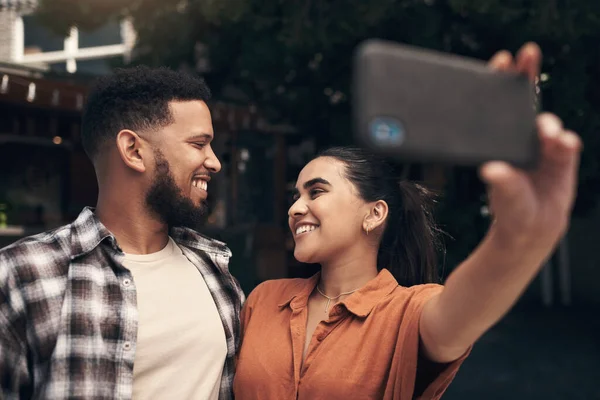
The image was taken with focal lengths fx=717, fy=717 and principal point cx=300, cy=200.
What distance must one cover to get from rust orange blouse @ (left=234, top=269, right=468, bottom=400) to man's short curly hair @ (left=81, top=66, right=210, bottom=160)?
769 mm

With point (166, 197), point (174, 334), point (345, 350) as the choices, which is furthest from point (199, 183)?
point (345, 350)

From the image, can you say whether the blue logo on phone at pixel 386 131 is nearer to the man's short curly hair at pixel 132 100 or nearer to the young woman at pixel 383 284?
the young woman at pixel 383 284

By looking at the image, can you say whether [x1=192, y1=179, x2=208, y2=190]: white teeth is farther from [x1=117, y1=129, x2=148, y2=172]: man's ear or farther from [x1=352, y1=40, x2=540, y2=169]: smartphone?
[x1=352, y1=40, x2=540, y2=169]: smartphone

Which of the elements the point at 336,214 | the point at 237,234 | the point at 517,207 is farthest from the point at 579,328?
the point at 517,207

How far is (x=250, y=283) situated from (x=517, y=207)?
960 centimetres

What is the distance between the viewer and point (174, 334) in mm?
2230

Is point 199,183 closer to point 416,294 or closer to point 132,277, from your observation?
point 132,277

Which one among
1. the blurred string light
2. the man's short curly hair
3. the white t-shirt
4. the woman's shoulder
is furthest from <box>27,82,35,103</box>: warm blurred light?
the woman's shoulder

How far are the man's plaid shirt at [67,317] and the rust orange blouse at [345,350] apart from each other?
241mm

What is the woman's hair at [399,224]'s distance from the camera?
8.82 feet

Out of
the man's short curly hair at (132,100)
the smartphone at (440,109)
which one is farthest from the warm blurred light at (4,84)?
the smartphone at (440,109)

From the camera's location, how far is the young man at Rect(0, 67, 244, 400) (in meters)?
2.01

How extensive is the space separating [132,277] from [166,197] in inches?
12.1

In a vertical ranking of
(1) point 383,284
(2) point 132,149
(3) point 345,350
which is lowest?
(3) point 345,350
